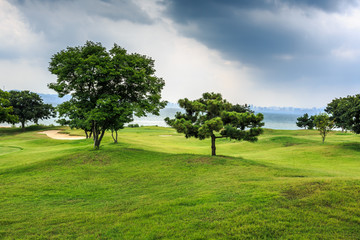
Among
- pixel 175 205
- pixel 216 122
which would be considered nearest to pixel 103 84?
pixel 216 122

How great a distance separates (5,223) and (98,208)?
3159 millimetres

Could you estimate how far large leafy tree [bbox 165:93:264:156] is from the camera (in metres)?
18.5

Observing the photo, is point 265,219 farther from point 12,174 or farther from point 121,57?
point 121,57

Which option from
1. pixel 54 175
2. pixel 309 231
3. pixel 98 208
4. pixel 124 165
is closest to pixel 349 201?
pixel 309 231

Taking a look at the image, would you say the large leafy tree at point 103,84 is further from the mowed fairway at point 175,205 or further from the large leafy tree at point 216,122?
the mowed fairway at point 175,205

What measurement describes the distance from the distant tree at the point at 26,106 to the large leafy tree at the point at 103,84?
4935 cm

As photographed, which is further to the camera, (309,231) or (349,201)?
(349,201)

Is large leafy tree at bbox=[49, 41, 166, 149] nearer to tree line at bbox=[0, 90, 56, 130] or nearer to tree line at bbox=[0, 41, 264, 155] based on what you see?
tree line at bbox=[0, 41, 264, 155]

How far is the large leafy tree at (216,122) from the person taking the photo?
1845 cm

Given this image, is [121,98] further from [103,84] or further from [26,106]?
[26,106]

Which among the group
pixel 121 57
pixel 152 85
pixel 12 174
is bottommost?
pixel 12 174

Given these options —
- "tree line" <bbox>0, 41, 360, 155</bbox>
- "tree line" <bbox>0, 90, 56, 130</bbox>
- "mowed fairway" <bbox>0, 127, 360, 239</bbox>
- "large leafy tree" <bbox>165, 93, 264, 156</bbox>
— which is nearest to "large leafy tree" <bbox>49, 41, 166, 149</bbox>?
"tree line" <bbox>0, 41, 360, 155</bbox>

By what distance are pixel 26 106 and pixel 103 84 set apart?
55.1 m

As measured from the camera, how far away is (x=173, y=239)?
18.4 ft
